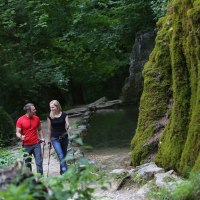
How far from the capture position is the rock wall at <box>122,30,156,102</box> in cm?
2594

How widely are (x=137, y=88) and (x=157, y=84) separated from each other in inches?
641

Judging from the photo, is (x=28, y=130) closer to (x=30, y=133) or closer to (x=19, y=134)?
(x=30, y=133)

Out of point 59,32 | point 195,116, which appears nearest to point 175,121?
point 195,116

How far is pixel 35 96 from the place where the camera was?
1029 inches

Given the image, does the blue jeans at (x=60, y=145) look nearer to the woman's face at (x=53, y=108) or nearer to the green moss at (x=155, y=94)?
the woman's face at (x=53, y=108)

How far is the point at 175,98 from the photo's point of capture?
30.0 feet

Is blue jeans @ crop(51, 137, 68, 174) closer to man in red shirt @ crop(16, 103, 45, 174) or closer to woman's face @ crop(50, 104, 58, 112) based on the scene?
man in red shirt @ crop(16, 103, 45, 174)

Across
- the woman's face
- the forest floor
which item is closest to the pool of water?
the forest floor

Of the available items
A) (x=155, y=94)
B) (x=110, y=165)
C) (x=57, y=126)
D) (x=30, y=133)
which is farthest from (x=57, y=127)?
(x=155, y=94)

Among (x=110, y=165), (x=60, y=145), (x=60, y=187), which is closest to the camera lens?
(x=60, y=187)

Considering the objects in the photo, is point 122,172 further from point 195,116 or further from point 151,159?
point 195,116

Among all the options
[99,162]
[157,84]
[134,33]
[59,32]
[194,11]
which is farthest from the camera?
[134,33]

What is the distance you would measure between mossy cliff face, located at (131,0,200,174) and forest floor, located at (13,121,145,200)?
2.51ft

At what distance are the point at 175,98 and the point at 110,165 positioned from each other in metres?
2.84
